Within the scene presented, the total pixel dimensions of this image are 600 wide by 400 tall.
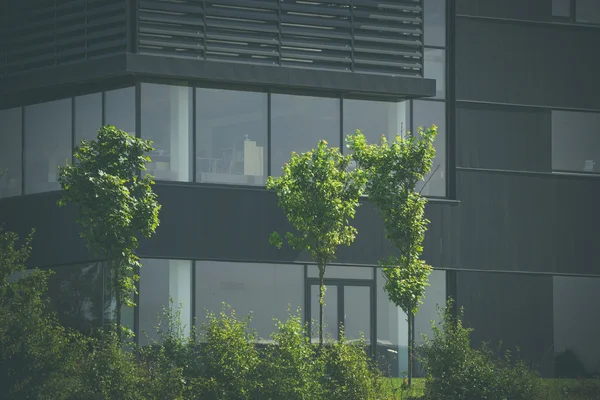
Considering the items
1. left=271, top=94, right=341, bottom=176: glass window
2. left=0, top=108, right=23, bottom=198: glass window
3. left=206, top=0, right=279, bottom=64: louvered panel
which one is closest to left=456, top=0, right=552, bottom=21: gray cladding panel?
left=271, top=94, right=341, bottom=176: glass window

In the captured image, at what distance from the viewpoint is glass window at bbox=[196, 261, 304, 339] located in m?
29.5

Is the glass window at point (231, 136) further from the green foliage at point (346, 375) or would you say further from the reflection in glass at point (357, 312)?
the green foliage at point (346, 375)

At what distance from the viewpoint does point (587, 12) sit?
34.7m

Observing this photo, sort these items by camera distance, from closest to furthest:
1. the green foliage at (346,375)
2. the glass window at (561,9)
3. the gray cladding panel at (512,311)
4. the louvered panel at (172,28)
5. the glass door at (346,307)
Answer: the green foliage at (346,375) < the louvered panel at (172,28) < the glass door at (346,307) < the gray cladding panel at (512,311) < the glass window at (561,9)

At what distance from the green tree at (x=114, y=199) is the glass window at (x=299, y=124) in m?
5.00

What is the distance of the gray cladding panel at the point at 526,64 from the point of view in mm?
32938

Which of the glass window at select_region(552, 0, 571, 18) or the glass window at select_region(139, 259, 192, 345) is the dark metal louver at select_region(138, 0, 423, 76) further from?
the glass window at select_region(139, 259, 192, 345)

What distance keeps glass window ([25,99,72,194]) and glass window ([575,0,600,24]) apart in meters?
14.0

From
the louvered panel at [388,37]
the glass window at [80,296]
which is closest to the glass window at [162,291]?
the glass window at [80,296]

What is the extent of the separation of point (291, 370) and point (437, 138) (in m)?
10.4

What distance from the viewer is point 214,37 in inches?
1161

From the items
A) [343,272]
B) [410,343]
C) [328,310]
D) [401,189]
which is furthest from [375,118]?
[410,343]

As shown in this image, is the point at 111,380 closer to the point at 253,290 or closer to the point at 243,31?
the point at 253,290

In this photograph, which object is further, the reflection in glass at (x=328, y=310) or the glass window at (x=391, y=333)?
the glass window at (x=391, y=333)
